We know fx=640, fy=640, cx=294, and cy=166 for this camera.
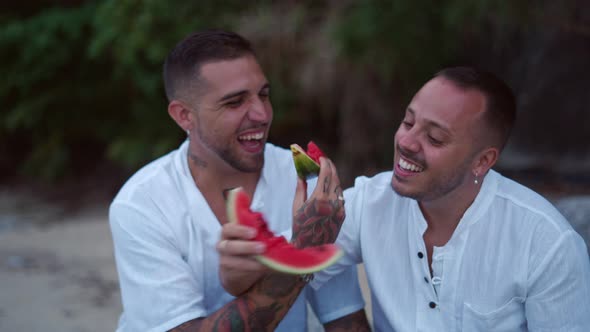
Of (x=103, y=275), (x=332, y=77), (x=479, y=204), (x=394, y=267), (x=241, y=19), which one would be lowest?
(x=103, y=275)

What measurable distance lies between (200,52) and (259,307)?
1249 mm

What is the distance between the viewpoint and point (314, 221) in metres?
2.35

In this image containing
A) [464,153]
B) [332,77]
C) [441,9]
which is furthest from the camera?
[332,77]

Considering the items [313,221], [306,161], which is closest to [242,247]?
[313,221]

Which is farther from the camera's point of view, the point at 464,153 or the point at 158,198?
the point at 158,198

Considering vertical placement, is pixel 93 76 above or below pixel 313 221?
above

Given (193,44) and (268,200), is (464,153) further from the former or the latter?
(193,44)

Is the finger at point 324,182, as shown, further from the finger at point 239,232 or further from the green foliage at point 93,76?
the green foliage at point 93,76

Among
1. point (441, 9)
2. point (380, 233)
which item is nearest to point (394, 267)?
point (380, 233)

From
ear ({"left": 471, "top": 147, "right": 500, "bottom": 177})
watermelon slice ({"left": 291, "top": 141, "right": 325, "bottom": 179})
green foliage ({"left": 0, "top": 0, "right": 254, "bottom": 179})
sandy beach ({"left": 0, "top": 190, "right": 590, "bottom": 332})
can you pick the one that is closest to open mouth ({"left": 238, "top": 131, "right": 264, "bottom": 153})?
watermelon slice ({"left": 291, "top": 141, "right": 325, "bottom": 179})

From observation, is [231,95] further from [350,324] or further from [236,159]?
[350,324]

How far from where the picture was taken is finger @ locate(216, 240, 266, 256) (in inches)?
81.7

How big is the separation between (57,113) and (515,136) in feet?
19.7

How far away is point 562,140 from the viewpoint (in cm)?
693
